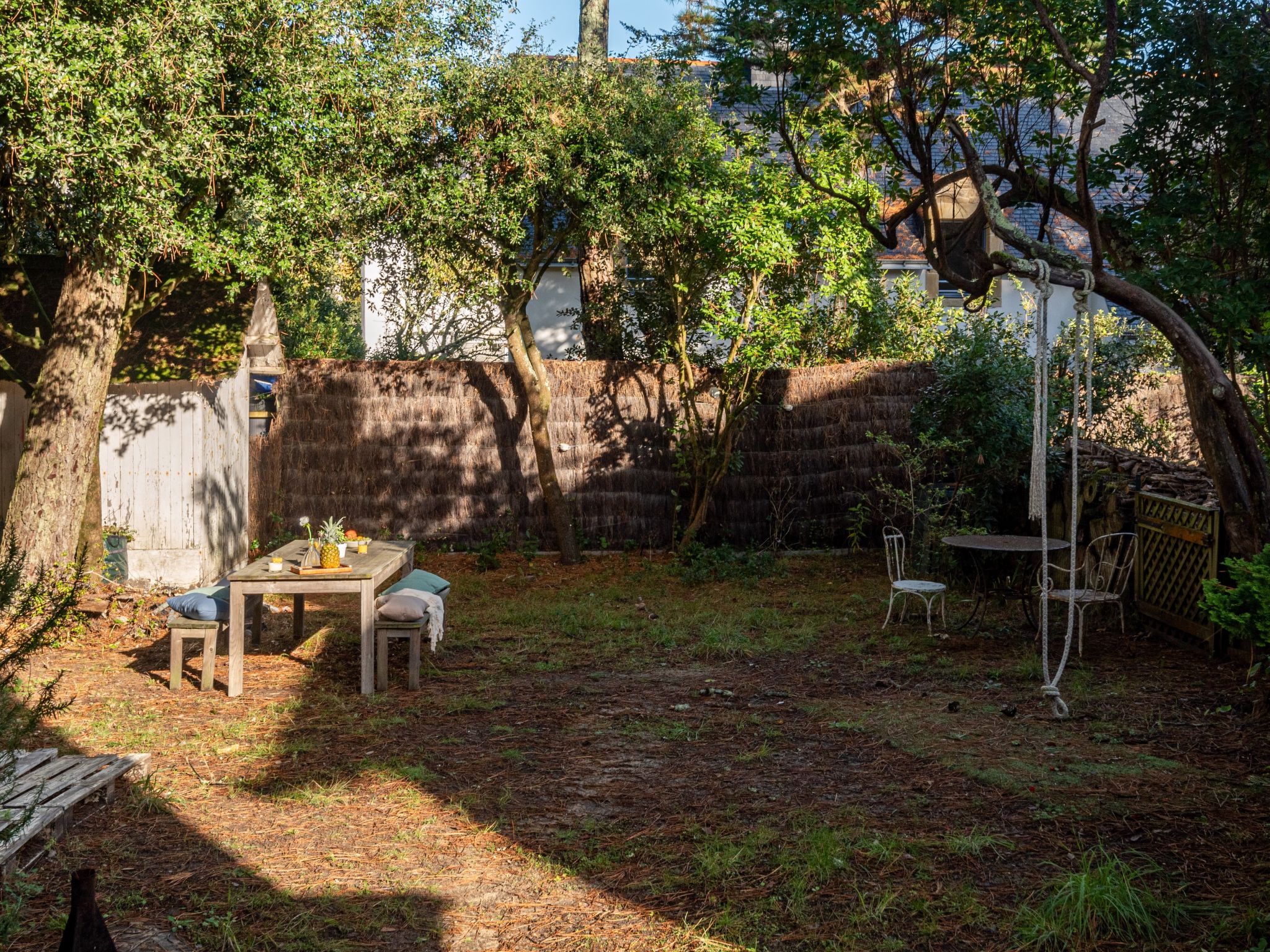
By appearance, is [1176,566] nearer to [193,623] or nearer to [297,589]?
[297,589]

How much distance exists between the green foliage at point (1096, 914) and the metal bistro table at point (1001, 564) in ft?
8.71

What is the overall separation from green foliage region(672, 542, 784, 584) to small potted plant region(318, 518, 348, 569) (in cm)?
427

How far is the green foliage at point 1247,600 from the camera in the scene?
470cm

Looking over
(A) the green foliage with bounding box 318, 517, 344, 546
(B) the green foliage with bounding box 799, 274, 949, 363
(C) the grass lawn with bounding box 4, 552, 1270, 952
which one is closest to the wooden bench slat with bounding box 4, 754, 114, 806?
(C) the grass lawn with bounding box 4, 552, 1270, 952

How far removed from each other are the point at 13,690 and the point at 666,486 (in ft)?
26.1

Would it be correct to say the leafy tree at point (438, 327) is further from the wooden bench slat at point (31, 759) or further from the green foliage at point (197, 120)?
the wooden bench slat at point (31, 759)

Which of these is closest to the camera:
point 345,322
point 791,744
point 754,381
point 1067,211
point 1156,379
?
point 791,744

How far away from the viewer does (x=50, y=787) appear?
15.1ft

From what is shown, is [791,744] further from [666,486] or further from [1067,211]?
[666,486]

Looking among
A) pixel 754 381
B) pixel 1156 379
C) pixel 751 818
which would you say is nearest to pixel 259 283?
pixel 754 381

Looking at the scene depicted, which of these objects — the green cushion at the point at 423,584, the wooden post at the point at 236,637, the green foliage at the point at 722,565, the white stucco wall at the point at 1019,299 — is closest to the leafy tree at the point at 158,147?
the wooden post at the point at 236,637

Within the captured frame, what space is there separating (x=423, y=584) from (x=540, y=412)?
381cm

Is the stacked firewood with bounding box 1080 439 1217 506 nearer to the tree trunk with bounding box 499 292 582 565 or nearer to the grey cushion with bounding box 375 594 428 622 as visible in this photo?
the tree trunk with bounding box 499 292 582 565

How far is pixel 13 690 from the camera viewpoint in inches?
162
